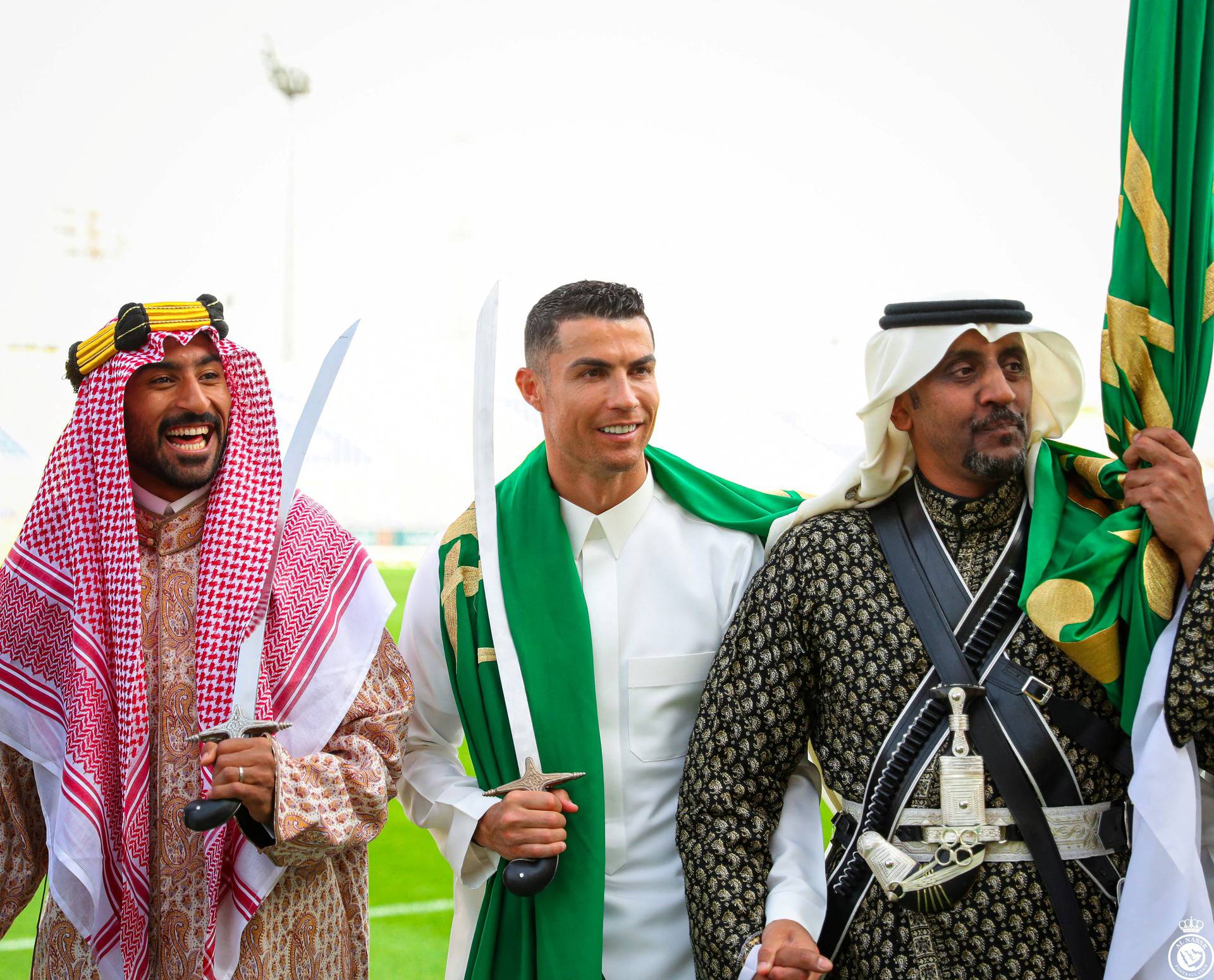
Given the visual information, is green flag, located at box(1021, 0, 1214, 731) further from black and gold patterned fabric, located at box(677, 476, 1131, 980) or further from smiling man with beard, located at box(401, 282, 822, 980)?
smiling man with beard, located at box(401, 282, 822, 980)

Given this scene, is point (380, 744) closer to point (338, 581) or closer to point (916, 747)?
point (338, 581)

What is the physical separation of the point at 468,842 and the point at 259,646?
594mm

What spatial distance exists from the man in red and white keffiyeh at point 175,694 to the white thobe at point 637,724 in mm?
192

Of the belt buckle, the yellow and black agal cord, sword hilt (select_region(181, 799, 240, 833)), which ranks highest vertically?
the yellow and black agal cord

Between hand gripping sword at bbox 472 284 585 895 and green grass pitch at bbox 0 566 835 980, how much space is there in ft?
9.84

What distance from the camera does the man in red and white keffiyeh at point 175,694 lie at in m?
2.25

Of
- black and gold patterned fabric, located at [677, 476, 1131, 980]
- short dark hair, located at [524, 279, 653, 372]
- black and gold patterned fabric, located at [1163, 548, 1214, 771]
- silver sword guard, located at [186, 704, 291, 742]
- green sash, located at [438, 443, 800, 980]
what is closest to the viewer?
black and gold patterned fabric, located at [1163, 548, 1214, 771]

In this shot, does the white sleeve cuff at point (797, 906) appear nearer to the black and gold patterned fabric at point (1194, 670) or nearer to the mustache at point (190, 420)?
the black and gold patterned fabric at point (1194, 670)

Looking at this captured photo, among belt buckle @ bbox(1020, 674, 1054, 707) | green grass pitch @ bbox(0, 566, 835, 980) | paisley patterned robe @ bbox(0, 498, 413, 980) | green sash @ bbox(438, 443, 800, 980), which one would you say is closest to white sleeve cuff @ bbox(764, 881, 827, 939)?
green sash @ bbox(438, 443, 800, 980)

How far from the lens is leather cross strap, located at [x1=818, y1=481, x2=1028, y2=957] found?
2.11 m

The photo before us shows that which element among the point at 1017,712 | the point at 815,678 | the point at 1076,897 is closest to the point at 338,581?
the point at 815,678

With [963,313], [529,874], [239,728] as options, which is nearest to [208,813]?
[239,728]

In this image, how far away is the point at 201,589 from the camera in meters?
2.42

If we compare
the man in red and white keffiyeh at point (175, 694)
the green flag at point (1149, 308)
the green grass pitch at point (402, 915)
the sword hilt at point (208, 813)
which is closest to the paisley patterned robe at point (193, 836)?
the man in red and white keffiyeh at point (175, 694)
